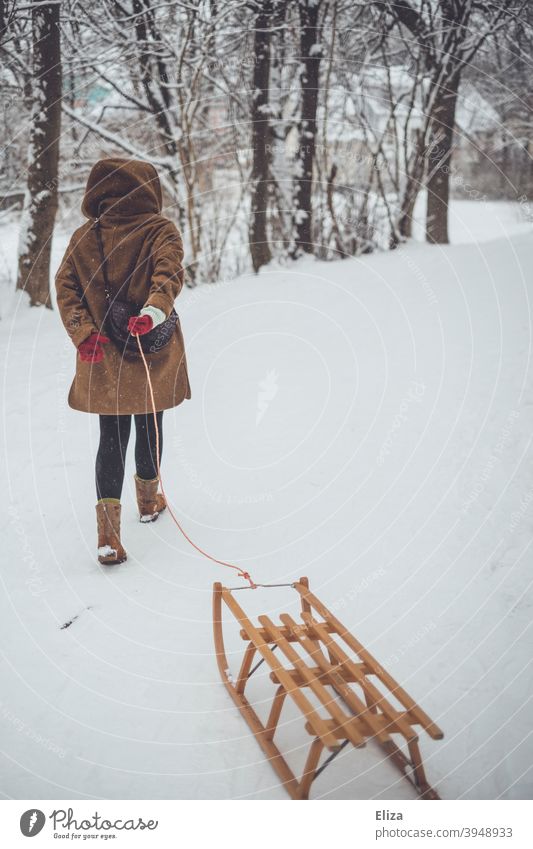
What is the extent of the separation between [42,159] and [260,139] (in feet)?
8.25

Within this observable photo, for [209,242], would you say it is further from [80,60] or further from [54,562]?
[54,562]

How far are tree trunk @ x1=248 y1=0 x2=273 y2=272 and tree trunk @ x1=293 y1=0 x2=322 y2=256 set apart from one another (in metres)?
0.39

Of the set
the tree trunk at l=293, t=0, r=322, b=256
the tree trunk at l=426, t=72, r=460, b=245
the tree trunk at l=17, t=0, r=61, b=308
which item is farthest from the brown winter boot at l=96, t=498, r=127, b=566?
the tree trunk at l=426, t=72, r=460, b=245

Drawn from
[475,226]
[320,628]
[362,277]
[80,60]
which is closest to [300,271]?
[362,277]

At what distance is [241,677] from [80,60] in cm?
705

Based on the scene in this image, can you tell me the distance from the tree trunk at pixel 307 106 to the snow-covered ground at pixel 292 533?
69.0 inches

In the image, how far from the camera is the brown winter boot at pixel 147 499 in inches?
138

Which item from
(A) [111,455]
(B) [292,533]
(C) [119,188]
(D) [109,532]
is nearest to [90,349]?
(A) [111,455]

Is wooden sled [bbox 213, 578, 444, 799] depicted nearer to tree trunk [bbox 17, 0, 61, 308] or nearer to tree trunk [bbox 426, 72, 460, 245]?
tree trunk [bbox 17, 0, 61, 308]

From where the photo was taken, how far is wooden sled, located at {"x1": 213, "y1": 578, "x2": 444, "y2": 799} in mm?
1843

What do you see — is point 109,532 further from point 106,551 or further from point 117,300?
point 117,300

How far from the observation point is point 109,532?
3.18 m

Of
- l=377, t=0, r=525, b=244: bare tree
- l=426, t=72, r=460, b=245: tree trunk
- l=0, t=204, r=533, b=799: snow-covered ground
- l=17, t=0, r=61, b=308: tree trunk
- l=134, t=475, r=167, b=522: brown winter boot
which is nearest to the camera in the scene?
l=0, t=204, r=533, b=799: snow-covered ground

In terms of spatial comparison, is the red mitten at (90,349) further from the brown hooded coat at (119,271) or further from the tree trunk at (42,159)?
the tree trunk at (42,159)
